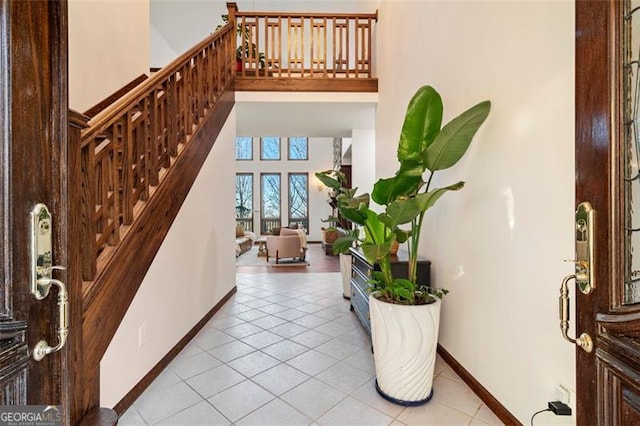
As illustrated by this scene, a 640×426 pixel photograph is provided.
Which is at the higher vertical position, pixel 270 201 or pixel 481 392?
pixel 270 201

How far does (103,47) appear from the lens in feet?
9.81

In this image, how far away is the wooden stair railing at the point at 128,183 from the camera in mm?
1604

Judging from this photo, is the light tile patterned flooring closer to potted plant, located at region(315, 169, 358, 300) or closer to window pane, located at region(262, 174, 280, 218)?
potted plant, located at region(315, 169, 358, 300)

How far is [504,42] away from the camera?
1.82m

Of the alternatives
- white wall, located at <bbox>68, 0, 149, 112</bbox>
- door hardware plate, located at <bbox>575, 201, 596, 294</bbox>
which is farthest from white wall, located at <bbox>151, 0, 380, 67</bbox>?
door hardware plate, located at <bbox>575, 201, 596, 294</bbox>

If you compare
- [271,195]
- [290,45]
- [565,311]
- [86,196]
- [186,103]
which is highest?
[290,45]

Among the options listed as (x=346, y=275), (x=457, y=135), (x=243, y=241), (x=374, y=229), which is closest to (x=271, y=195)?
(x=243, y=241)

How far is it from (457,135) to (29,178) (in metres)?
1.79

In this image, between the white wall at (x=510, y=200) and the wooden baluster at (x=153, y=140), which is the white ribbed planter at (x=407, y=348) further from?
the wooden baluster at (x=153, y=140)

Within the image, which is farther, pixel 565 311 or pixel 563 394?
pixel 563 394

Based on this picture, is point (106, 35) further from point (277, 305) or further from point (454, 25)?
point (277, 305)

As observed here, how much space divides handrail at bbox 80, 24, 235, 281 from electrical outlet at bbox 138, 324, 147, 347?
2.04 ft

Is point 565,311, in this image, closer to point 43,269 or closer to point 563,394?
point 563,394

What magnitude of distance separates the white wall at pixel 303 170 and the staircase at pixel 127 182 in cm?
855
